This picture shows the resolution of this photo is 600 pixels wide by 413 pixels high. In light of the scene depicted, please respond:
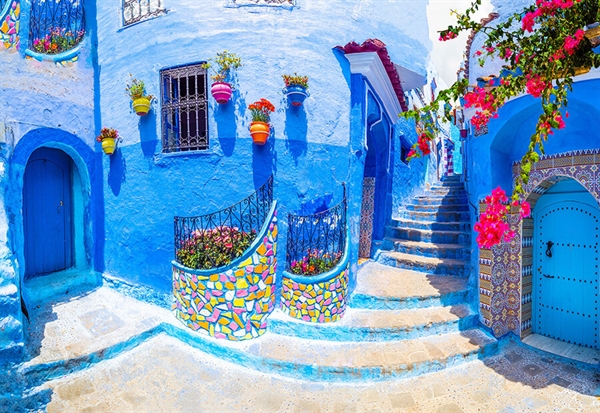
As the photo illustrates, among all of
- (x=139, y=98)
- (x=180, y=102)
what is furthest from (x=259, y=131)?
(x=139, y=98)

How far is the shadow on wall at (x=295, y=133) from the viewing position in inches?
199

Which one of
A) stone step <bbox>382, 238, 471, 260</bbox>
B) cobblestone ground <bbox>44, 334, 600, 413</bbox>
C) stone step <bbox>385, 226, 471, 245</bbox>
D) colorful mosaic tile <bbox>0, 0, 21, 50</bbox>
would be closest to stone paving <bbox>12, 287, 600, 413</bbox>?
cobblestone ground <bbox>44, 334, 600, 413</bbox>

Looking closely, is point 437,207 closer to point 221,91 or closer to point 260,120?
point 260,120

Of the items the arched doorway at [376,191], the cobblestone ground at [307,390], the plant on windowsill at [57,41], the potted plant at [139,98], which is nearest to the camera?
the cobblestone ground at [307,390]

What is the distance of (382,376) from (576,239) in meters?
3.34

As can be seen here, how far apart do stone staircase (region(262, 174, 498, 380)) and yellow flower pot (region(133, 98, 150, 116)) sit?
3900mm

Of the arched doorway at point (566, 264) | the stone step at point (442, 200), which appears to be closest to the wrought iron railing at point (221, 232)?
the arched doorway at point (566, 264)

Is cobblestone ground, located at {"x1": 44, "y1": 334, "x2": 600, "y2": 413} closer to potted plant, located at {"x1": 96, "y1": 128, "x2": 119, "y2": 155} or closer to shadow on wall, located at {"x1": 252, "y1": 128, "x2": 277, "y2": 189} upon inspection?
shadow on wall, located at {"x1": 252, "y1": 128, "x2": 277, "y2": 189}

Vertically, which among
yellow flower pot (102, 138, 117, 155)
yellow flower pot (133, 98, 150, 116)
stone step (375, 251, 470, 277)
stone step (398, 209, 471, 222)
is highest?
yellow flower pot (133, 98, 150, 116)

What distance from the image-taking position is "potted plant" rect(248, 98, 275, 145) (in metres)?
4.86

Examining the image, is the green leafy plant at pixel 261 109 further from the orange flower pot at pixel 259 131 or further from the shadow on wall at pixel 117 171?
the shadow on wall at pixel 117 171

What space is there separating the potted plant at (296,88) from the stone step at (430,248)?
4.22 m

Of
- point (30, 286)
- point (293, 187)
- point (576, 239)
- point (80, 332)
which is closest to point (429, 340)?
point (576, 239)

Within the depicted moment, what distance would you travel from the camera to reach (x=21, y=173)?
206 inches
